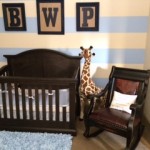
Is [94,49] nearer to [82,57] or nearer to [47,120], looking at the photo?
[82,57]

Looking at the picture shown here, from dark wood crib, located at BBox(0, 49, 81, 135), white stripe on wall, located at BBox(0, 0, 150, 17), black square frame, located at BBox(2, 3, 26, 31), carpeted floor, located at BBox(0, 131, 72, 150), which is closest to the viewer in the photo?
carpeted floor, located at BBox(0, 131, 72, 150)

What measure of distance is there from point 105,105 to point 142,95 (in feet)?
1.75

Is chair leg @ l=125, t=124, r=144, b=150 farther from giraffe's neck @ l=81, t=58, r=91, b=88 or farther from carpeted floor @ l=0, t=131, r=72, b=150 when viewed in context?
giraffe's neck @ l=81, t=58, r=91, b=88

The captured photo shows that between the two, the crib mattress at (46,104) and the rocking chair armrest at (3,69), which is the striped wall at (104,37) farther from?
the crib mattress at (46,104)

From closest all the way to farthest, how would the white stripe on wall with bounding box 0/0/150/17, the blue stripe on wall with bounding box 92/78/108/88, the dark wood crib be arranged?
1. the dark wood crib
2. the white stripe on wall with bounding box 0/0/150/17
3. the blue stripe on wall with bounding box 92/78/108/88

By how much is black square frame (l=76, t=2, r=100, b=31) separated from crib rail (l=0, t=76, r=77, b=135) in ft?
3.07

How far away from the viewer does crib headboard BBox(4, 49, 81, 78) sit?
10.5ft

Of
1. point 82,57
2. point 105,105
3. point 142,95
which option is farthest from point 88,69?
point 142,95

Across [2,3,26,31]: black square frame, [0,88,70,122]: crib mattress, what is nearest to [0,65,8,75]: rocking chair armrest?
[0,88,70,122]: crib mattress

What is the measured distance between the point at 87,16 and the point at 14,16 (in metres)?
1.05

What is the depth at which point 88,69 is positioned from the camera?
3084 mm

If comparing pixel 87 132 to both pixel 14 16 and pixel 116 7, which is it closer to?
pixel 116 7

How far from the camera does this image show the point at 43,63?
3266 millimetres

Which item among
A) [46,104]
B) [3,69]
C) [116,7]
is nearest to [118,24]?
[116,7]
